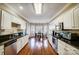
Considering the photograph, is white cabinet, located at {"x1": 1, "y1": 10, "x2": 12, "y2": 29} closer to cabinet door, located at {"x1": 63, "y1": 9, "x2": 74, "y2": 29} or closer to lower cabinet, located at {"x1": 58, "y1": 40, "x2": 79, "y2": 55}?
lower cabinet, located at {"x1": 58, "y1": 40, "x2": 79, "y2": 55}

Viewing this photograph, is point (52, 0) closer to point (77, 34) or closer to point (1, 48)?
point (1, 48)

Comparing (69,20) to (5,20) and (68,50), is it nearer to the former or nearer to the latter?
(68,50)

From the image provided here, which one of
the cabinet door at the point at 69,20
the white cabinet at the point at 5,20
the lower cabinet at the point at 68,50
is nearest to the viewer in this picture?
the lower cabinet at the point at 68,50

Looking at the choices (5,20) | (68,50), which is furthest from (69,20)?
(5,20)

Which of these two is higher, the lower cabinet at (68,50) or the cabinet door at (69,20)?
the cabinet door at (69,20)

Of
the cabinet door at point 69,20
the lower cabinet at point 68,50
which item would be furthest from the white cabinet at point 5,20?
the cabinet door at point 69,20

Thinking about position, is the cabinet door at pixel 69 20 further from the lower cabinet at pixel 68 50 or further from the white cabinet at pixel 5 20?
the white cabinet at pixel 5 20

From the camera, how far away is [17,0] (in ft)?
2.94

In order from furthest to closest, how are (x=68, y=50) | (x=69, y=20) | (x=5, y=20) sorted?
1. (x=69, y=20)
2. (x=5, y=20)
3. (x=68, y=50)

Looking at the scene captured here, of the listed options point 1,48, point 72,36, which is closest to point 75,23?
point 72,36

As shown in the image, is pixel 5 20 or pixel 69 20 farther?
pixel 69 20

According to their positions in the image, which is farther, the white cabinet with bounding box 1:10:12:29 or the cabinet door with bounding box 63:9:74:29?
the cabinet door with bounding box 63:9:74:29

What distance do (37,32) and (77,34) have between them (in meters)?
5.60

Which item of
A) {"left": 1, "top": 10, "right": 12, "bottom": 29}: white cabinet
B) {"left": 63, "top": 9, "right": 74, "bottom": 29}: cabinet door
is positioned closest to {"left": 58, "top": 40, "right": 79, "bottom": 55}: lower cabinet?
{"left": 63, "top": 9, "right": 74, "bottom": 29}: cabinet door
